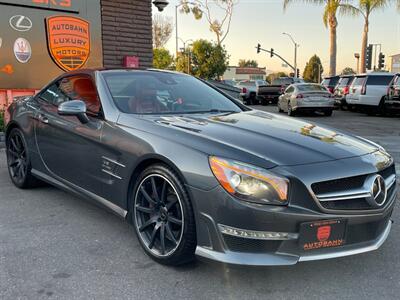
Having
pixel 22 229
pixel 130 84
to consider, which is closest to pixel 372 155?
pixel 130 84

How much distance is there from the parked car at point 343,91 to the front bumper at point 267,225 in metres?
17.0

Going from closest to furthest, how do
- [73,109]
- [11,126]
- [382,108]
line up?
[73,109] → [11,126] → [382,108]

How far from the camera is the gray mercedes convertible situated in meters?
2.63

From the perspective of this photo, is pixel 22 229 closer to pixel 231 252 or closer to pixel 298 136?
pixel 231 252

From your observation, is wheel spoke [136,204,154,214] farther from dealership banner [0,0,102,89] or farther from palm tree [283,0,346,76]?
palm tree [283,0,346,76]

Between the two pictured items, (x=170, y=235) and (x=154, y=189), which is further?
(x=154, y=189)

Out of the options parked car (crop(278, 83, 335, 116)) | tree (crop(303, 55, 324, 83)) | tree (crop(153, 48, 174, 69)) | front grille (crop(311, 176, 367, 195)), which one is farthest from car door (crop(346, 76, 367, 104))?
tree (crop(303, 55, 324, 83))

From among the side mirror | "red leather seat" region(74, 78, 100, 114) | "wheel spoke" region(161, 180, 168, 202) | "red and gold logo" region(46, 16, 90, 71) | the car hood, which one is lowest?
"wheel spoke" region(161, 180, 168, 202)

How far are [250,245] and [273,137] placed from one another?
2.82 feet

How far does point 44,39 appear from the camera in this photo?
10.3 meters

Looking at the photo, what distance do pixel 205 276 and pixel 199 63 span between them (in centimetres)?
4057

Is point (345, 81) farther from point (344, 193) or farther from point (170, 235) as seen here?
point (170, 235)

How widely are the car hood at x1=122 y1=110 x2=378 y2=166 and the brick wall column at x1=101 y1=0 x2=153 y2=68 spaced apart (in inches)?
320

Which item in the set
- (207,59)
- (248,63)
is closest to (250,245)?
(207,59)
